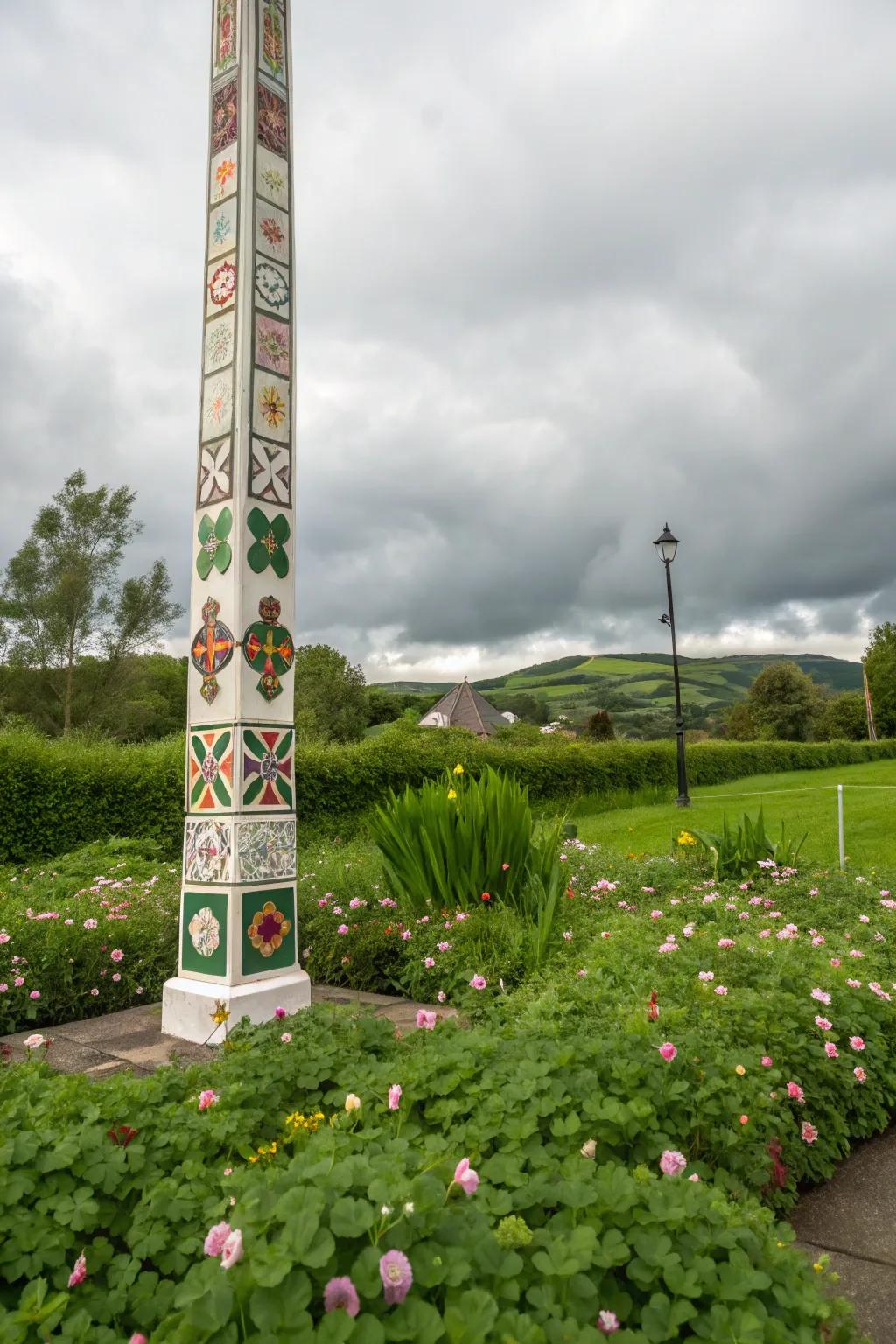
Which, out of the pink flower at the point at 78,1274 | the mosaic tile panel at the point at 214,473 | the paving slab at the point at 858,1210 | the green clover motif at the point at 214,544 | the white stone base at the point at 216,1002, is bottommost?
the paving slab at the point at 858,1210

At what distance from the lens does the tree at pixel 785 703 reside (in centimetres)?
5103

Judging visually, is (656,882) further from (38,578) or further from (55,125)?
(38,578)

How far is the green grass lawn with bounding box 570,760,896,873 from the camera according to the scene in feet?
29.1

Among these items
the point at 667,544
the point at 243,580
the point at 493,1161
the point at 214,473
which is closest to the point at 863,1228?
the point at 493,1161

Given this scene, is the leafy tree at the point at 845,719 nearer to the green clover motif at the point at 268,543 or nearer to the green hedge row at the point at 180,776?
the green hedge row at the point at 180,776

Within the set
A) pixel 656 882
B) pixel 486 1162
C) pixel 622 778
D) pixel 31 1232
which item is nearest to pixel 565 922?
pixel 656 882

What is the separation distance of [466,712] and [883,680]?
21.9 meters

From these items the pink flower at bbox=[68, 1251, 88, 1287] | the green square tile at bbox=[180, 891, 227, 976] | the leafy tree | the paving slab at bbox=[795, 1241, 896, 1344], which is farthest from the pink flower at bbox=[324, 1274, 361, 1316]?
the leafy tree

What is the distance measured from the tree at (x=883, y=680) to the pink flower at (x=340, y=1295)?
158ft

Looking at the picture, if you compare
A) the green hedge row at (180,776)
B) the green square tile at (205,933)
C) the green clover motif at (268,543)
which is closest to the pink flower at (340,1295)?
the green square tile at (205,933)

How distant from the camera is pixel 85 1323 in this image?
119cm

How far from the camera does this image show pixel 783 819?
7.65m

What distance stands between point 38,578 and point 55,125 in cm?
2488

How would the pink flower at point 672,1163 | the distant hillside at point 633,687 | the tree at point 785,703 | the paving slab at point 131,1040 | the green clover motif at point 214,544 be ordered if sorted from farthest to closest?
the distant hillside at point 633,687, the tree at point 785,703, the green clover motif at point 214,544, the paving slab at point 131,1040, the pink flower at point 672,1163
